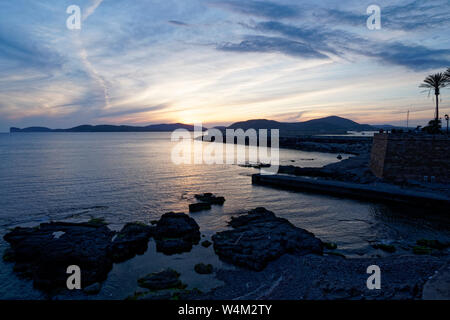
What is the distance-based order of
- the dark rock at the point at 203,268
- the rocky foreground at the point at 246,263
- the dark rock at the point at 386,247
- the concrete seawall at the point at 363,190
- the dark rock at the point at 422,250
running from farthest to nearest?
the concrete seawall at the point at 363,190, the dark rock at the point at 386,247, the dark rock at the point at 422,250, the dark rock at the point at 203,268, the rocky foreground at the point at 246,263

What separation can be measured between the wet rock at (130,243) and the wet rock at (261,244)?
4.72m

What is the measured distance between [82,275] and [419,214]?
27.6 m

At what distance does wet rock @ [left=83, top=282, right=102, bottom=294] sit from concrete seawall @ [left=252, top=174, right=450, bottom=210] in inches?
1123

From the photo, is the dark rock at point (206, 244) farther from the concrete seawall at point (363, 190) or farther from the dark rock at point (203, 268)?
the concrete seawall at point (363, 190)

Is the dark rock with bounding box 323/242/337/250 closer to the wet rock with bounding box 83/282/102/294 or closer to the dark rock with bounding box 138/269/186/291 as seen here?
the dark rock with bounding box 138/269/186/291

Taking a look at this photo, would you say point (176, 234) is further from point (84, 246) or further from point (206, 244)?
point (84, 246)

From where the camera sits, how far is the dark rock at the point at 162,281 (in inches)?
527

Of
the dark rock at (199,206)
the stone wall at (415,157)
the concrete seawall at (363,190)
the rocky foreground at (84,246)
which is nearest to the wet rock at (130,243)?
the rocky foreground at (84,246)

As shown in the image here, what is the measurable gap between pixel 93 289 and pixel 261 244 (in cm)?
913

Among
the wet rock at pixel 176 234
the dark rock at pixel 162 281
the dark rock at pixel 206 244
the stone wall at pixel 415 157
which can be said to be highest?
the stone wall at pixel 415 157

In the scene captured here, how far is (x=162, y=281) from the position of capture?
1376 cm

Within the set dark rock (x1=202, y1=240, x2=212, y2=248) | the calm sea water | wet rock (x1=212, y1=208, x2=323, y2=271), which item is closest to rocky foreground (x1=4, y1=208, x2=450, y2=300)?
wet rock (x1=212, y1=208, x2=323, y2=271)

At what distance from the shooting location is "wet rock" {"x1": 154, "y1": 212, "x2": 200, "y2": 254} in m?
17.8

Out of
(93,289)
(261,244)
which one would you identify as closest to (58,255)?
(93,289)
